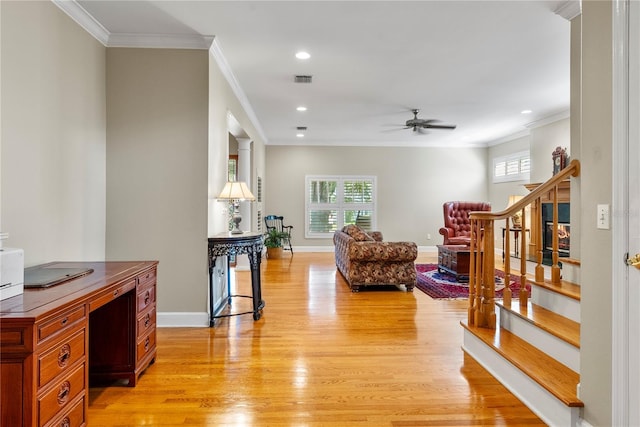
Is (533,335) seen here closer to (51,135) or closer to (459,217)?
(51,135)

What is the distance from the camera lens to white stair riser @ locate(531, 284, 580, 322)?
244 centimetres

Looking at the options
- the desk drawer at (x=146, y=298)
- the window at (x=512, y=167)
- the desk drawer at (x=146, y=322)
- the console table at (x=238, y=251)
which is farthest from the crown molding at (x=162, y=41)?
the window at (x=512, y=167)

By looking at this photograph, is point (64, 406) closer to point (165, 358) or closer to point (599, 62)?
point (165, 358)

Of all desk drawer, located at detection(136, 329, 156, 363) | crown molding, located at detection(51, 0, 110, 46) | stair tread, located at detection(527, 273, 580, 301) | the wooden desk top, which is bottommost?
desk drawer, located at detection(136, 329, 156, 363)

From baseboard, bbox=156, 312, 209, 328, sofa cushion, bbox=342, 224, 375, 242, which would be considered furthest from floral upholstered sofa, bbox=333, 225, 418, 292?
baseboard, bbox=156, 312, 209, 328

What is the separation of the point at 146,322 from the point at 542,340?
2.77 metres

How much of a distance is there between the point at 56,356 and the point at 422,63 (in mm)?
4178

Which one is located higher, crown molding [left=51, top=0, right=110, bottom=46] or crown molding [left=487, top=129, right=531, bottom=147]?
crown molding [left=487, top=129, right=531, bottom=147]

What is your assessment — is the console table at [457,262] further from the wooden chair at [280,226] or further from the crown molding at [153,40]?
the crown molding at [153,40]

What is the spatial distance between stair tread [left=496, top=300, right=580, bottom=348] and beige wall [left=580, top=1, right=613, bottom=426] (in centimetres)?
42

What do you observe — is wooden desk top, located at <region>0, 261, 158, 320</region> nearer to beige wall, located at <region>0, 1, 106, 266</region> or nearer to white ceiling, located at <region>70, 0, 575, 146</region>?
beige wall, located at <region>0, 1, 106, 266</region>

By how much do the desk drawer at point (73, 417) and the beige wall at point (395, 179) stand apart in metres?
7.29

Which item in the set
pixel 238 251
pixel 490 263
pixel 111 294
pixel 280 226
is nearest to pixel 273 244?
pixel 280 226

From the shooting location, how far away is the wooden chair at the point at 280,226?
841 centimetres
